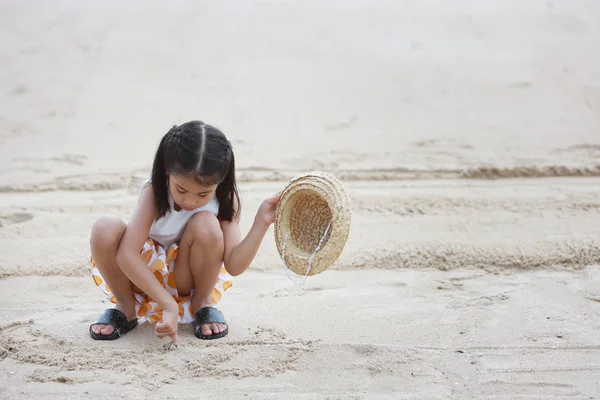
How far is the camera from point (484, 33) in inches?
250

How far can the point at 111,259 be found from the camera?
2.54m

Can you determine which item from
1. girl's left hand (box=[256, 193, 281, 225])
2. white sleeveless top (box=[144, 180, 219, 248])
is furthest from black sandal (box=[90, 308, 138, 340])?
girl's left hand (box=[256, 193, 281, 225])

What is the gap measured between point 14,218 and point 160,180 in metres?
1.94

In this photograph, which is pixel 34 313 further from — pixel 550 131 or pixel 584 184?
pixel 550 131

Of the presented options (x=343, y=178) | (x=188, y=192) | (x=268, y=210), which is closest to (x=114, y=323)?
(x=188, y=192)

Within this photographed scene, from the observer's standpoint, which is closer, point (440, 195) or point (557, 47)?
point (440, 195)

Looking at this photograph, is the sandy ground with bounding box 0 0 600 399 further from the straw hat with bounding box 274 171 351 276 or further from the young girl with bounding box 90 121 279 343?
the straw hat with bounding box 274 171 351 276

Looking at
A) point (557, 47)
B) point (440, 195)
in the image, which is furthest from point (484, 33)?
point (440, 195)

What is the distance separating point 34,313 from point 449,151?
3.16 m

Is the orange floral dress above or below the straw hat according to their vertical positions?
below

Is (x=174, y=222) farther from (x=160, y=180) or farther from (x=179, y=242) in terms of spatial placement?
(x=160, y=180)

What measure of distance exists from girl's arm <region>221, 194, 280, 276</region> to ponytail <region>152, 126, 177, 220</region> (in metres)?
0.26

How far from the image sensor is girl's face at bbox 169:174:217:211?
94.1 inches

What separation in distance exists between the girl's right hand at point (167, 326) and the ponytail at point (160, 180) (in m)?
0.36
